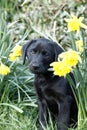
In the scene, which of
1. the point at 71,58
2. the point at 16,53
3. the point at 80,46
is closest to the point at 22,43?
the point at 16,53

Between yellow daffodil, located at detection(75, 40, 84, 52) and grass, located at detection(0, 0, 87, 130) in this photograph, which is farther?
grass, located at detection(0, 0, 87, 130)

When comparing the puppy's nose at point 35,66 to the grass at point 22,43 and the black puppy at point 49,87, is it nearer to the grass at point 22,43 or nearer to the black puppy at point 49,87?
the black puppy at point 49,87

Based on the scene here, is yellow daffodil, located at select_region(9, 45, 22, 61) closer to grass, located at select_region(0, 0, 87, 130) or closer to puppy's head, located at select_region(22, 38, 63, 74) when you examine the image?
puppy's head, located at select_region(22, 38, 63, 74)

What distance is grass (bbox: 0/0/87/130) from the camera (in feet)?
17.5

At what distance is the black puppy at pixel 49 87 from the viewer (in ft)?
16.1

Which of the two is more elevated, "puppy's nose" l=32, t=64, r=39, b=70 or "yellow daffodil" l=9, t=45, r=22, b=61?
"yellow daffodil" l=9, t=45, r=22, b=61

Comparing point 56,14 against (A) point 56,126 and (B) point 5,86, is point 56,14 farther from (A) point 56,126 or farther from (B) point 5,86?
(A) point 56,126

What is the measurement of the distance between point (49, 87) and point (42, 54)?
343 millimetres

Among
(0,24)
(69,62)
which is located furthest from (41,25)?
(69,62)

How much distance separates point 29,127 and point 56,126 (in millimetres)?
278

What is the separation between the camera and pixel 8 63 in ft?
19.2

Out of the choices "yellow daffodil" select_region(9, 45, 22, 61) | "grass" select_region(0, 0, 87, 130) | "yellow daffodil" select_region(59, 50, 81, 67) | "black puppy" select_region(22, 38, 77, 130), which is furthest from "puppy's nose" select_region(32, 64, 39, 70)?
"yellow daffodil" select_region(59, 50, 81, 67)

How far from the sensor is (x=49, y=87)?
197 inches

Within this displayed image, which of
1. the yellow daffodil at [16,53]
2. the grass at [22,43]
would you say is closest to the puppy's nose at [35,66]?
the yellow daffodil at [16,53]
